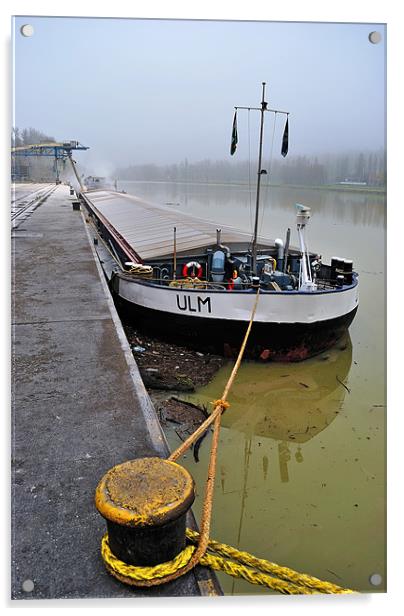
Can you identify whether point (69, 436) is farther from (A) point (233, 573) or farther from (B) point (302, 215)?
(B) point (302, 215)

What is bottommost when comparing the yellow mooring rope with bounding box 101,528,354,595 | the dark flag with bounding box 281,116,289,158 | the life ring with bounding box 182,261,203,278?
the yellow mooring rope with bounding box 101,528,354,595

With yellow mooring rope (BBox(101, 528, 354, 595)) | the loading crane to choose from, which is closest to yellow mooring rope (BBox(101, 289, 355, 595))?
yellow mooring rope (BBox(101, 528, 354, 595))

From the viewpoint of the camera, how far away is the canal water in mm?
3080

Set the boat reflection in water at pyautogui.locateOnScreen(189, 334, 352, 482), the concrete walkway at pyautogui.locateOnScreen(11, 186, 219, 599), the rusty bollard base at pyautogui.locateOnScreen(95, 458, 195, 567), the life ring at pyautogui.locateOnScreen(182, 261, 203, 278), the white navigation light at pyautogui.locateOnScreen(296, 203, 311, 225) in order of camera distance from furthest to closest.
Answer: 1. the life ring at pyautogui.locateOnScreen(182, 261, 203, 278)
2. the white navigation light at pyautogui.locateOnScreen(296, 203, 311, 225)
3. the boat reflection in water at pyautogui.locateOnScreen(189, 334, 352, 482)
4. the concrete walkway at pyautogui.locateOnScreen(11, 186, 219, 599)
5. the rusty bollard base at pyautogui.locateOnScreen(95, 458, 195, 567)

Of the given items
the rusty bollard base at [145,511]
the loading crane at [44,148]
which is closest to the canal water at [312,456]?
the rusty bollard base at [145,511]

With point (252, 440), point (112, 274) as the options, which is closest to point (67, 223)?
point (112, 274)

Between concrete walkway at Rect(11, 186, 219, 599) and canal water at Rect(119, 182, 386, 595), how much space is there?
2.68ft

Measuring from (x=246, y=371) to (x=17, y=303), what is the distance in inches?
142

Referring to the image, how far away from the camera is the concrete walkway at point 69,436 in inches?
82.6

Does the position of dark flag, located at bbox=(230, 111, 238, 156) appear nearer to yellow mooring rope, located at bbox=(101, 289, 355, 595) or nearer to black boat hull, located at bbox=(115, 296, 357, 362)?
yellow mooring rope, located at bbox=(101, 289, 355, 595)

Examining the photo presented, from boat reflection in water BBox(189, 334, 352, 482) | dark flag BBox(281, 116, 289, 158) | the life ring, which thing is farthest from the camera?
the life ring

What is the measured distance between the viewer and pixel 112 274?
9695 mm

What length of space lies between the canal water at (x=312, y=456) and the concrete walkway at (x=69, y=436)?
82cm

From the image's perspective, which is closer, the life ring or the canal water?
the canal water
